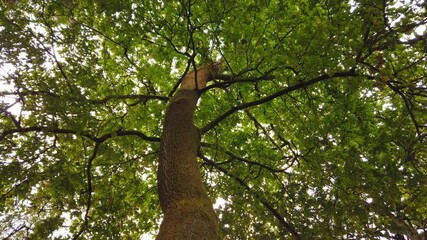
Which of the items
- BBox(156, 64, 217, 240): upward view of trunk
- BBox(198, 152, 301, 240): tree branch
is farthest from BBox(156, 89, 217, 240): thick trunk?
BBox(198, 152, 301, 240): tree branch

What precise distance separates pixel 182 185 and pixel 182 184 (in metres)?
0.02

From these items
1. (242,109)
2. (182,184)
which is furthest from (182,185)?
(242,109)

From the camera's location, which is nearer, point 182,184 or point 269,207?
point 182,184

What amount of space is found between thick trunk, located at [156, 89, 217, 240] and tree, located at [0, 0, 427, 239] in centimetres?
64

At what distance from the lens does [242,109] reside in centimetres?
681

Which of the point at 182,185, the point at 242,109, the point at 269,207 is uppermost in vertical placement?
the point at 242,109

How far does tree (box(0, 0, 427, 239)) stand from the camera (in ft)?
17.1

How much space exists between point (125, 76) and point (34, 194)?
4394 mm

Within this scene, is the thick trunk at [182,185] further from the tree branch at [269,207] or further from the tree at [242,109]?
the tree branch at [269,207]

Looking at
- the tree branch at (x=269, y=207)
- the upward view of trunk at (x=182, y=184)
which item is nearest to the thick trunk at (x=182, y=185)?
the upward view of trunk at (x=182, y=184)

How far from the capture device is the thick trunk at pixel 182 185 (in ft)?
9.49

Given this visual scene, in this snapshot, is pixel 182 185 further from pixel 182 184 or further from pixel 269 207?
pixel 269 207

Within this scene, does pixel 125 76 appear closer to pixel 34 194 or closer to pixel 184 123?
pixel 34 194

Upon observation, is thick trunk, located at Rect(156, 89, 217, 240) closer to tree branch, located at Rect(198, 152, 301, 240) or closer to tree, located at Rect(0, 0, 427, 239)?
tree, located at Rect(0, 0, 427, 239)
